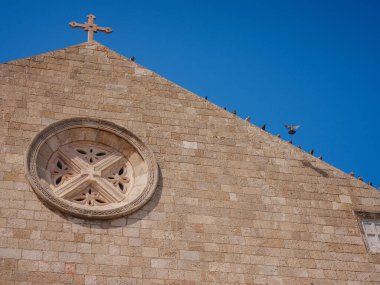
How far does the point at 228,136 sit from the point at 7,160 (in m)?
3.90

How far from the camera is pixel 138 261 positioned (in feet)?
37.1

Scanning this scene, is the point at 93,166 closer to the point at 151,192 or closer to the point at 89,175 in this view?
the point at 89,175

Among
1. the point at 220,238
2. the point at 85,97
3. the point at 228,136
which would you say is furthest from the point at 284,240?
the point at 85,97

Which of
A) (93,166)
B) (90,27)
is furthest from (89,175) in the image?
(90,27)

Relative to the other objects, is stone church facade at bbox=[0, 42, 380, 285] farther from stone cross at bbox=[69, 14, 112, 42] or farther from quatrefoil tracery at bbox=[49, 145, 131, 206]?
stone cross at bbox=[69, 14, 112, 42]

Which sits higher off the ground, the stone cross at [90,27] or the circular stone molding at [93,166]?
the stone cross at [90,27]

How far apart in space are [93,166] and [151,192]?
4.12ft

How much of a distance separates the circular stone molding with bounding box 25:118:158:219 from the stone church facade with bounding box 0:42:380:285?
2 cm

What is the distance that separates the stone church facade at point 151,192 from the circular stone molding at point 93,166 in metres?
0.02

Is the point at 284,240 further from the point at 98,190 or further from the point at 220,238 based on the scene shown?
the point at 98,190

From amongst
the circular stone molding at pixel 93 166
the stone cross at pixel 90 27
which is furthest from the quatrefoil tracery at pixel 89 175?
the stone cross at pixel 90 27

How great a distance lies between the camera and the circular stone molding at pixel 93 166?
12.1 metres

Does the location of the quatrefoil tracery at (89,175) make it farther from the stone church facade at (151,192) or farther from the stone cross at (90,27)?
the stone cross at (90,27)

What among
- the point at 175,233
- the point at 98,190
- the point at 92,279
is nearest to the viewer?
the point at 92,279
